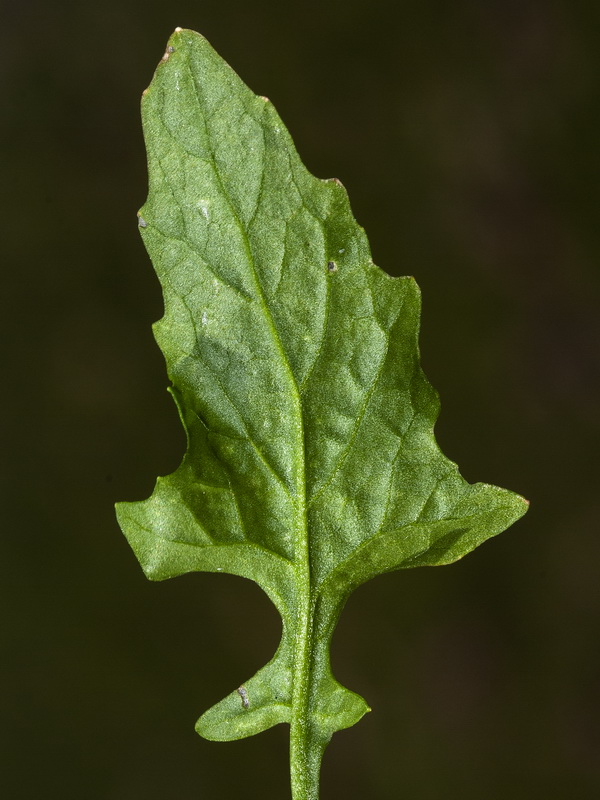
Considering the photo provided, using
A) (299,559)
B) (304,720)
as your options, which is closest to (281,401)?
(299,559)

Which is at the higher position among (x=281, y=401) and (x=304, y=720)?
(x=281, y=401)

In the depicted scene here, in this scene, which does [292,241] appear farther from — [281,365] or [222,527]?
[222,527]

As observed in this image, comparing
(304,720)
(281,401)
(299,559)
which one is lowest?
(304,720)

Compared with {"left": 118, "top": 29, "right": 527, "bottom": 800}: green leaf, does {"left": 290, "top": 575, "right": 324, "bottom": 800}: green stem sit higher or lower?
lower

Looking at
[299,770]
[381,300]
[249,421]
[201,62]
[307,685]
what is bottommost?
[299,770]

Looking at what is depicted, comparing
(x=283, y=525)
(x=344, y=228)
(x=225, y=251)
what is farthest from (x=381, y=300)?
(x=283, y=525)

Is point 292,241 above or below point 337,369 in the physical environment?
above

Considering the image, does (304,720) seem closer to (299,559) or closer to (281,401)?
(299,559)

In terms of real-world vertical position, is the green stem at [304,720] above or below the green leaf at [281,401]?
below
